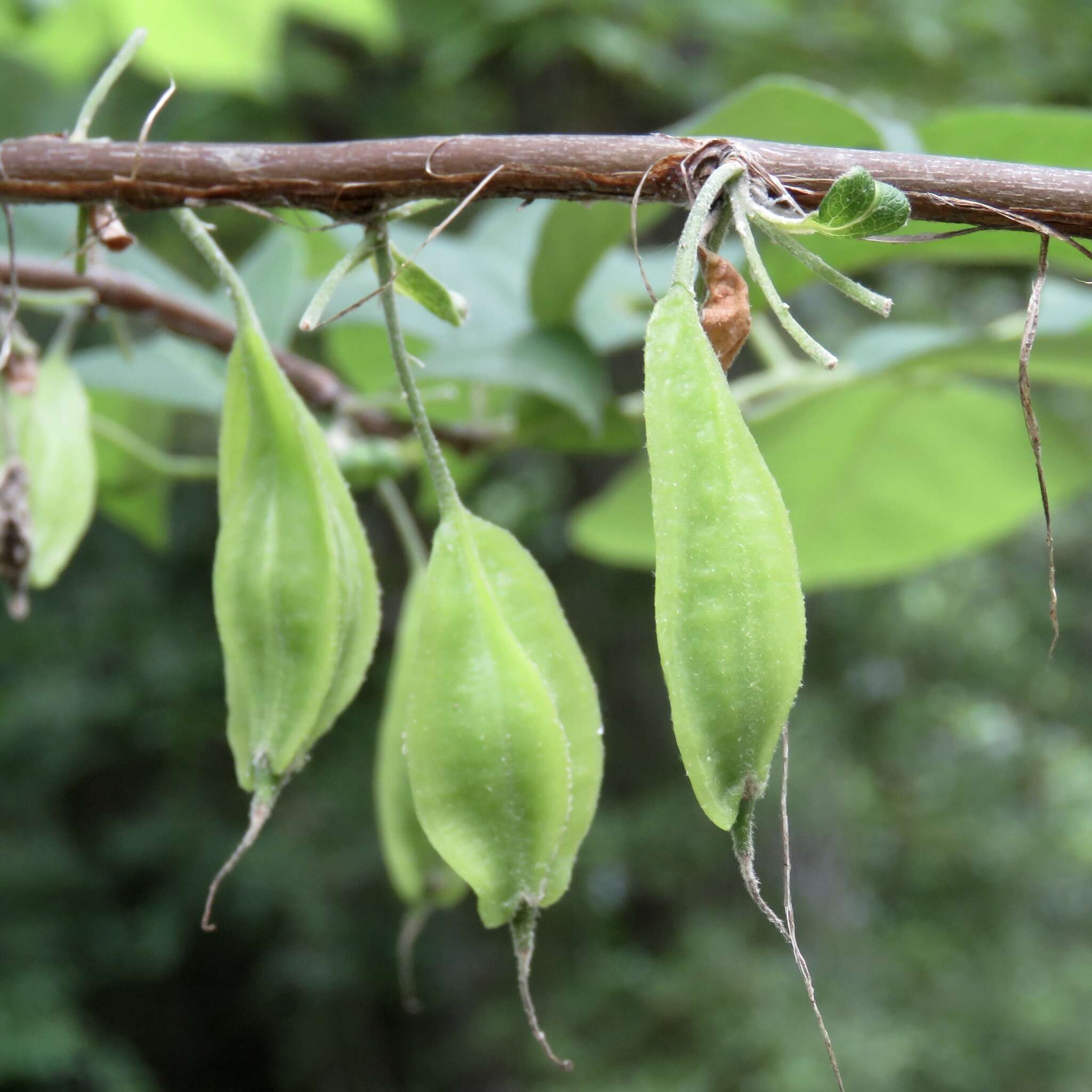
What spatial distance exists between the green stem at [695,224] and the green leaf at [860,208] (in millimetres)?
26

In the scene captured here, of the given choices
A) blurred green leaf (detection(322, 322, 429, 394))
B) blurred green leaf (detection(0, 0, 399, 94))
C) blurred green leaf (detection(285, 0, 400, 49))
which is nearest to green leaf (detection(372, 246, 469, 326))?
blurred green leaf (detection(322, 322, 429, 394))

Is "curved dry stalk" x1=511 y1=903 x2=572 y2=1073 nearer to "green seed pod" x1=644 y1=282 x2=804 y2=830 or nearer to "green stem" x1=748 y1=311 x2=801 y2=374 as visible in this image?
"green seed pod" x1=644 y1=282 x2=804 y2=830

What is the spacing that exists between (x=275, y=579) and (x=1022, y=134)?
0.46 m

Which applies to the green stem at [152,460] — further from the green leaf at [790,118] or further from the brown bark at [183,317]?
the green leaf at [790,118]

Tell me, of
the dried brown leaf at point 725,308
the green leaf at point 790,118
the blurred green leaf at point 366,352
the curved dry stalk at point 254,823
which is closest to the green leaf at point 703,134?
the green leaf at point 790,118

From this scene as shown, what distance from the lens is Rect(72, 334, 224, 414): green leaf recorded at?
81cm

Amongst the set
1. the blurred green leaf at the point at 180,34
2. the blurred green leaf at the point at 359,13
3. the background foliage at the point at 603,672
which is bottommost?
the background foliage at the point at 603,672

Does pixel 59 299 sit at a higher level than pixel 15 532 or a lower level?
higher

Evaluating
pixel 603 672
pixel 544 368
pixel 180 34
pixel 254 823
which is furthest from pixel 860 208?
pixel 603 672

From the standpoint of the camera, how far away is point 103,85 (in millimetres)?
384

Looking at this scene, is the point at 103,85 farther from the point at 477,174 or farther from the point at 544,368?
the point at 544,368

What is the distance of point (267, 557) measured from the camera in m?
0.38

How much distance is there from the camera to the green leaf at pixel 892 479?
0.90 metres

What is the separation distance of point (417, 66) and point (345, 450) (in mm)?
2854
